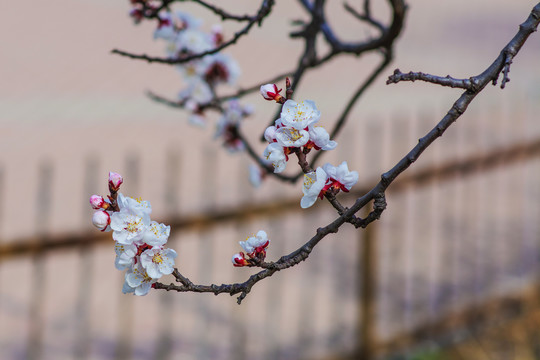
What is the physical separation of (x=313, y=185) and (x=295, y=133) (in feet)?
0.27

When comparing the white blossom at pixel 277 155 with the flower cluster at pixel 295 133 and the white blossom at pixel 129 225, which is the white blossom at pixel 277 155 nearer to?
the flower cluster at pixel 295 133

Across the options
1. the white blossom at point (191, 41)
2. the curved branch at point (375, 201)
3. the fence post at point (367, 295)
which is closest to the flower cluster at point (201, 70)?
the white blossom at point (191, 41)

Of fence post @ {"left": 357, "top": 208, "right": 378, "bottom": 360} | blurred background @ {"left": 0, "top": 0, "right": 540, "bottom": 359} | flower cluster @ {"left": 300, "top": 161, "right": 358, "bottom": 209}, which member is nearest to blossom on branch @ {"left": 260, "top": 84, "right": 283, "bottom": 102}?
flower cluster @ {"left": 300, "top": 161, "right": 358, "bottom": 209}

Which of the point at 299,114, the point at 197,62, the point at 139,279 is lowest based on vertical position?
the point at 139,279

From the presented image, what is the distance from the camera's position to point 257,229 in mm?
4938

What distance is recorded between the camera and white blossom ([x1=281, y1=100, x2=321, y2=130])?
1015mm

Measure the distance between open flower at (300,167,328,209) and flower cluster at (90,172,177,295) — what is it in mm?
221

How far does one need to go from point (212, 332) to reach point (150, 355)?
435 mm

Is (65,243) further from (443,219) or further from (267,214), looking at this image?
(443,219)

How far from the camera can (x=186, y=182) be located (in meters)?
7.01

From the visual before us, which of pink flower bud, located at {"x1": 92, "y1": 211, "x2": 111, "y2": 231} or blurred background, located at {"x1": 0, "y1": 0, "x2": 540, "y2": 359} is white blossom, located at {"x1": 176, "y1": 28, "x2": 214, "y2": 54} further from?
pink flower bud, located at {"x1": 92, "y1": 211, "x2": 111, "y2": 231}

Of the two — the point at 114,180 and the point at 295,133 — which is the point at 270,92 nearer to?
the point at 295,133

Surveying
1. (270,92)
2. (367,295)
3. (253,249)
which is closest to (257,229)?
(367,295)

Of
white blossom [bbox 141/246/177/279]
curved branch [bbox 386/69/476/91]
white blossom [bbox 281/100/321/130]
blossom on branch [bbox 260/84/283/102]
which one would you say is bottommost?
white blossom [bbox 141/246/177/279]
